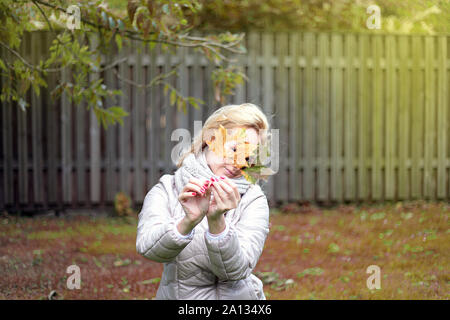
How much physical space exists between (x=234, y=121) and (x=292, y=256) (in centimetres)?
301

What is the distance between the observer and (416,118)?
6.97m

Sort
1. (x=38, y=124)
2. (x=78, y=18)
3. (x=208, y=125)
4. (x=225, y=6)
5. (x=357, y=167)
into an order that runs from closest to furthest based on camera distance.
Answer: (x=208, y=125) → (x=78, y=18) → (x=38, y=124) → (x=357, y=167) → (x=225, y=6)

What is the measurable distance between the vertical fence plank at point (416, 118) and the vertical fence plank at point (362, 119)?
61 centimetres

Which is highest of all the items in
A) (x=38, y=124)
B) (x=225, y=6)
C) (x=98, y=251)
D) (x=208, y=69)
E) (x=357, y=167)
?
(x=225, y=6)

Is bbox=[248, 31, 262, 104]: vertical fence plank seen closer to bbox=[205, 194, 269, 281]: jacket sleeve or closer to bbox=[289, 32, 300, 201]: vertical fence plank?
bbox=[289, 32, 300, 201]: vertical fence plank

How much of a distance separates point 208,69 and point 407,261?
11.5 feet

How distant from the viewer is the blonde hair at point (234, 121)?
200 centimetres

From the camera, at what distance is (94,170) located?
6.55m

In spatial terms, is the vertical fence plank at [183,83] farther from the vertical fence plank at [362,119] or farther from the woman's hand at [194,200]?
the woman's hand at [194,200]

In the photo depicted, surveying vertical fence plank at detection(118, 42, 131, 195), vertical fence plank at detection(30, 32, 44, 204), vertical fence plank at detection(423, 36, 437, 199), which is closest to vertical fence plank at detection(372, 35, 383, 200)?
vertical fence plank at detection(423, 36, 437, 199)

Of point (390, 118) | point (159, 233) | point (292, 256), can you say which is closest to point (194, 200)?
point (159, 233)

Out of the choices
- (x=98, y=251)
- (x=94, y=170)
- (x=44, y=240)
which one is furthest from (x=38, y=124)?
(x=98, y=251)

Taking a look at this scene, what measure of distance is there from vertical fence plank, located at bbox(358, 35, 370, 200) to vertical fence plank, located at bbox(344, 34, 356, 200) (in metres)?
0.08
